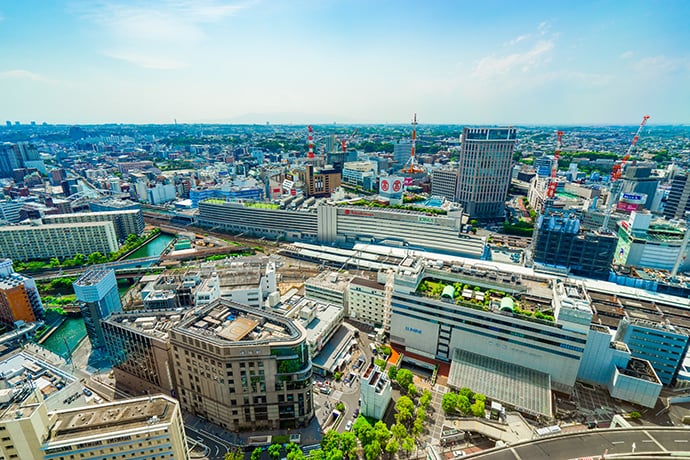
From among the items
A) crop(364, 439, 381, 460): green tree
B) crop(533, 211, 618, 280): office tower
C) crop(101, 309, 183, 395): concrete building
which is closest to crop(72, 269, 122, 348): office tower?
crop(101, 309, 183, 395): concrete building

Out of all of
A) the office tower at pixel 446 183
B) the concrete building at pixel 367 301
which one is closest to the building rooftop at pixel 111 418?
the concrete building at pixel 367 301

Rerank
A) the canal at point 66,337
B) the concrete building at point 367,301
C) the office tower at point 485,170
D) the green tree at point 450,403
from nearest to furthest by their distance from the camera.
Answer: the green tree at point 450,403
the canal at point 66,337
the concrete building at point 367,301
the office tower at point 485,170

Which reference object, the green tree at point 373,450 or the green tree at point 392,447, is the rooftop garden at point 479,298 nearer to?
the green tree at point 392,447

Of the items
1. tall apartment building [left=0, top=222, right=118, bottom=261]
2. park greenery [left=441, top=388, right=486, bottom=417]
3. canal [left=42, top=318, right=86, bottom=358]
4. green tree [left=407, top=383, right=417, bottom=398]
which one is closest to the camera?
park greenery [left=441, top=388, right=486, bottom=417]

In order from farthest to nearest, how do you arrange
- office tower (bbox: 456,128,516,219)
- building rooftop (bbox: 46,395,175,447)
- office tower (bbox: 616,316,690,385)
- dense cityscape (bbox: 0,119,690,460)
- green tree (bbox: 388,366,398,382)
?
office tower (bbox: 456,128,516,219) < green tree (bbox: 388,366,398,382) < office tower (bbox: 616,316,690,385) < dense cityscape (bbox: 0,119,690,460) < building rooftop (bbox: 46,395,175,447)

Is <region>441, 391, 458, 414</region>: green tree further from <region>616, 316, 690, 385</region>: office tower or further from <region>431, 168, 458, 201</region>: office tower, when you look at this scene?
<region>431, 168, 458, 201</region>: office tower

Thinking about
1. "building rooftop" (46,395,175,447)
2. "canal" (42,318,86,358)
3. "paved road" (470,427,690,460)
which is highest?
"building rooftop" (46,395,175,447)
